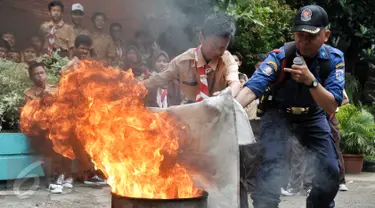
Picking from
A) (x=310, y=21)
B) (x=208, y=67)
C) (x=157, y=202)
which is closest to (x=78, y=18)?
(x=208, y=67)

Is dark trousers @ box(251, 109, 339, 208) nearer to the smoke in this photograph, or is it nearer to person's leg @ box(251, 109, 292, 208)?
person's leg @ box(251, 109, 292, 208)

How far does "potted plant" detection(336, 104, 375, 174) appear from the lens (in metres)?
10.0

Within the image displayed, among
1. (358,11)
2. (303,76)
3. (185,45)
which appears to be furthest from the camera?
(358,11)

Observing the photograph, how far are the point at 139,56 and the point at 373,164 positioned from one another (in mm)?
4992

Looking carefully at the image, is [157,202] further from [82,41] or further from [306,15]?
[82,41]

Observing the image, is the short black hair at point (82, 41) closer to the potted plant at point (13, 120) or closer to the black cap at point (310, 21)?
the potted plant at point (13, 120)

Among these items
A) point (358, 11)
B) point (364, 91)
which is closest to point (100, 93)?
point (358, 11)

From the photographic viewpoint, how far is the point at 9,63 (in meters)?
7.49

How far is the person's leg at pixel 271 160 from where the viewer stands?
4789 millimetres

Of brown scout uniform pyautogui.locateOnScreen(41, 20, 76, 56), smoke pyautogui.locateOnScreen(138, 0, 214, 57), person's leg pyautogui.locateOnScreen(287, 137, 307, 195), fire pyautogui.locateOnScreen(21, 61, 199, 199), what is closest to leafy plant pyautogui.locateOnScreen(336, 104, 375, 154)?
person's leg pyautogui.locateOnScreen(287, 137, 307, 195)

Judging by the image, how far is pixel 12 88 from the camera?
731cm

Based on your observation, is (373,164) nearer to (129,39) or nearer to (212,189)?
(129,39)

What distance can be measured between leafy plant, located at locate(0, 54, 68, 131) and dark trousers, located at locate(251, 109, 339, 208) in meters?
3.20

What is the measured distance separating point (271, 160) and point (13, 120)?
147 inches
